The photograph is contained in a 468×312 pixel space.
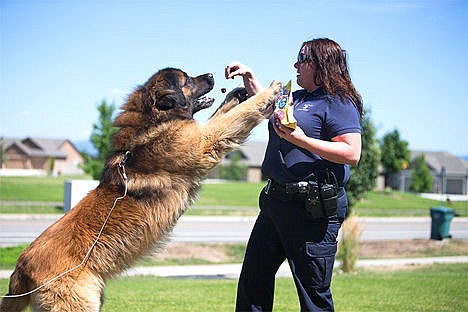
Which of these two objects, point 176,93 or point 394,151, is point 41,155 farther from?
point 176,93

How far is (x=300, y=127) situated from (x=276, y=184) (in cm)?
55

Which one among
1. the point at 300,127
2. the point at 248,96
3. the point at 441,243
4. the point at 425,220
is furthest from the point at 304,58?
the point at 425,220

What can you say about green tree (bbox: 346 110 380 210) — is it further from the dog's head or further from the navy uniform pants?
the navy uniform pants

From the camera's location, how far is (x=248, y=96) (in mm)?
5152

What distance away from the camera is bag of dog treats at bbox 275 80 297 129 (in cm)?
390

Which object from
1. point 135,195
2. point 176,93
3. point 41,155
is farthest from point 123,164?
point 41,155

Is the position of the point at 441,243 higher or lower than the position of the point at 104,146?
lower

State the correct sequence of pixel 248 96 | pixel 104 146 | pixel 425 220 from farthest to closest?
pixel 425 220 → pixel 104 146 → pixel 248 96

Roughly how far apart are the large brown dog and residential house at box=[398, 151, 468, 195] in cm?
5883

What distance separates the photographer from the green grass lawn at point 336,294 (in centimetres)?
→ 770

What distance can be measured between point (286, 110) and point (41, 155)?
94226mm

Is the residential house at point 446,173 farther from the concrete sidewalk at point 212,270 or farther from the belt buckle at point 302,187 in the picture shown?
the belt buckle at point 302,187

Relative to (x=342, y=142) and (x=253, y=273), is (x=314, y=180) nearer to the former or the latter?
(x=342, y=142)

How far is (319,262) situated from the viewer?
4.18 metres
